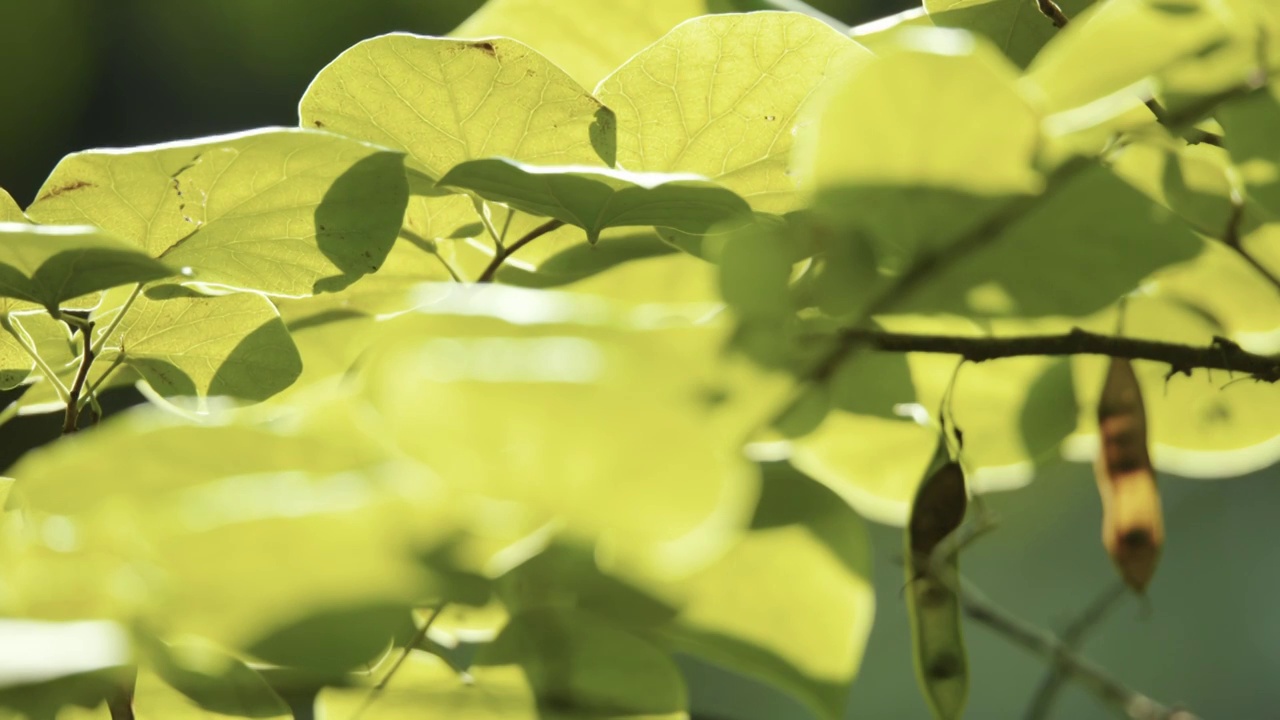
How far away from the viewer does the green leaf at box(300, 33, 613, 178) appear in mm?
190

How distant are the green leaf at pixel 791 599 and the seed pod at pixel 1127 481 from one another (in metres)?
0.09

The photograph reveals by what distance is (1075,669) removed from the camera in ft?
0.56

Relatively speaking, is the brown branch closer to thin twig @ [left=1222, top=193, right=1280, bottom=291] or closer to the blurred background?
thin twig @ [left=1222, top=193, right=1280, bottom=291]

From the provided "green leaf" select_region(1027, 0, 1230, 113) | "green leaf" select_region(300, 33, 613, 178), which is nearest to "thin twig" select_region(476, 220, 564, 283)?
"green leaf" select_region(300, 33, 613, 178)

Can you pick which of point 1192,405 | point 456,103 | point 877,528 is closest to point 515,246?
point 456,103

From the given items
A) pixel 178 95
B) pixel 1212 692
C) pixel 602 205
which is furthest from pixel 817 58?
pixel 178 95

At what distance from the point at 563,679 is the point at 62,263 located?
0.33 ft

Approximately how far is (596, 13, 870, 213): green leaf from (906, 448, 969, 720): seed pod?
55 millimetres

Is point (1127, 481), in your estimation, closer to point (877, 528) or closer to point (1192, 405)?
point (1192, 405)

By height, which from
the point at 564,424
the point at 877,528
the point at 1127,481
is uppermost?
the point at 564,424

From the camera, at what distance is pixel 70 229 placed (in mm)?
140

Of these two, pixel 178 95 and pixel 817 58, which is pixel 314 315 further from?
pixel 178 95

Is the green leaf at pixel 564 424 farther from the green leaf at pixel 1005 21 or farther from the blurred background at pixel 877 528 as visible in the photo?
the blurred background at pixel 877 528

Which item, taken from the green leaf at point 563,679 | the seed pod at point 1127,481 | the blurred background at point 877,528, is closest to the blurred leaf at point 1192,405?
the seed pod at point 1127,481
